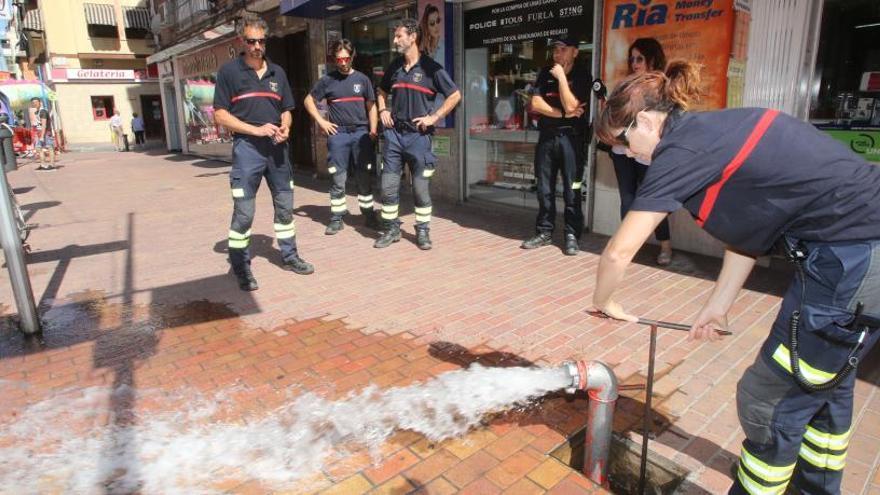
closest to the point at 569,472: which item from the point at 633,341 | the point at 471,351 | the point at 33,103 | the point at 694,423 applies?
the point at 694,423

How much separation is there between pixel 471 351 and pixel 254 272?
2839mm

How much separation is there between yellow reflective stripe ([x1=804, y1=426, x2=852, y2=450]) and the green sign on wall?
3.74 meters

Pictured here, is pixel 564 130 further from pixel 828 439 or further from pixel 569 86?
pixel 828 439

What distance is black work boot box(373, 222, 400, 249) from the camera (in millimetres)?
6418

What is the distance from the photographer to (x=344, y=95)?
22.0ft

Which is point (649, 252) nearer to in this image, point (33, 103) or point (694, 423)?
point (694, 423)

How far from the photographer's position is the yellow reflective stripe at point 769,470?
1.94 meters

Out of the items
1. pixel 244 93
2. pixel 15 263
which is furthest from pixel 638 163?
pixel 15 263

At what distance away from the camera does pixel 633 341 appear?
12.7 ft

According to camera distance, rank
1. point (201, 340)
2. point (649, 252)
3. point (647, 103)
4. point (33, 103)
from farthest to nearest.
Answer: point (33, 103)
point (649, 252)
point (201, 340)
point (647, 103)

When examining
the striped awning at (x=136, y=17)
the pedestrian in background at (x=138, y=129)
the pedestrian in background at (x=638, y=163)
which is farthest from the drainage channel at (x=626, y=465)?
the striped awning at (x=136, y=17)

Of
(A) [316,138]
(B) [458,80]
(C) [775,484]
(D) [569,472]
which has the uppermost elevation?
(B) [458,80]

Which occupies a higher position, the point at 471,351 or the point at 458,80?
the point at 458,80

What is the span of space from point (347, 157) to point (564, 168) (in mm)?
2687
